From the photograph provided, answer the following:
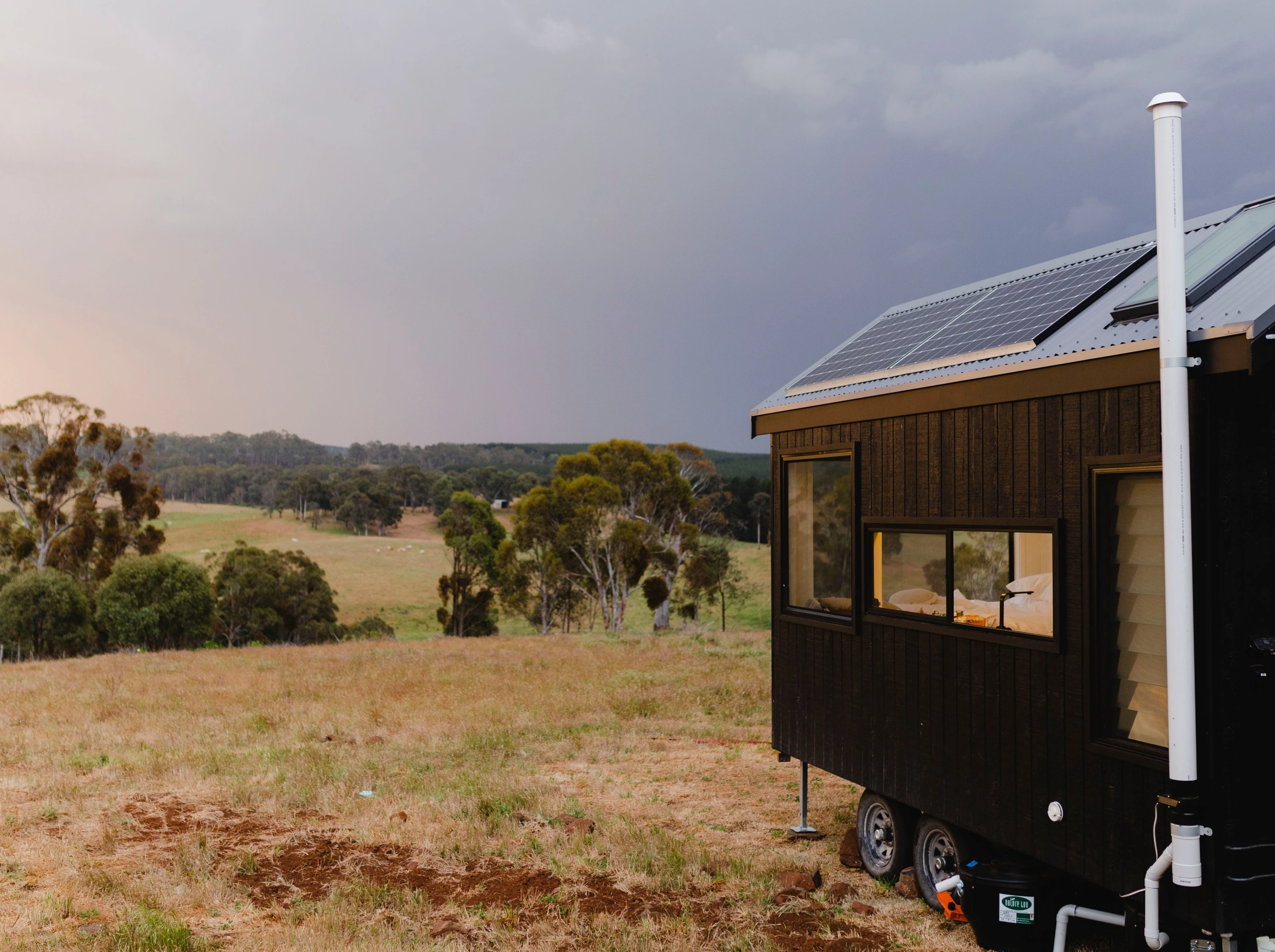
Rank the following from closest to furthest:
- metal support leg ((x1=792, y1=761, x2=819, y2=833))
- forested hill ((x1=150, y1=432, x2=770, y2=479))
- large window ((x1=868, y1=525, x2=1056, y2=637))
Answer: large window ((x1=868, y1=525, x2=1056, y2=637)) → metal support leg ((x1=792, y1=761, x2=819, y2=833)) → forested hill ((x1=150, y1=432, x2=770, y2=479))

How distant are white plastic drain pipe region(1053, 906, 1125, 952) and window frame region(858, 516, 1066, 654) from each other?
4.79ft

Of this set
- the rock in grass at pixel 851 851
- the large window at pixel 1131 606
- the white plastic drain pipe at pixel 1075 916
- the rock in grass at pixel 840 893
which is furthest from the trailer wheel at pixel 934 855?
the large window at pixel 1131 606

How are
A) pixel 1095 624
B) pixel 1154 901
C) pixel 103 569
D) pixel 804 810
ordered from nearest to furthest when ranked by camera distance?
pixel 1154 901 → pixel 1095 624 → pixel 804 810 → pixel 103 569

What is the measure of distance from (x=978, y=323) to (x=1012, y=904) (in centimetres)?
405

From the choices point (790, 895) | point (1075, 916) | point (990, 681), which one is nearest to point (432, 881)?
point (790, 895)

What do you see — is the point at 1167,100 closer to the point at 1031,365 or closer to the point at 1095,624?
the point at 1031,365

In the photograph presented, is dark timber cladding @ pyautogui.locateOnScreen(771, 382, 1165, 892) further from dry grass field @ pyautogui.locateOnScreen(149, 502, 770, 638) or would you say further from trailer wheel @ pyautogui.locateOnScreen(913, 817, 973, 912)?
dry grass field @ pyautogui.locateOnScreen(149, 502, 770, 638)

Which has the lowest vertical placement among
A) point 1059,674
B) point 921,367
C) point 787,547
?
point 1059,674

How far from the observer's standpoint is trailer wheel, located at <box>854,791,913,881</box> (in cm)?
727

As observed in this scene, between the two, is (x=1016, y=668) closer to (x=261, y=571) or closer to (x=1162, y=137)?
(x=1162, y=137)

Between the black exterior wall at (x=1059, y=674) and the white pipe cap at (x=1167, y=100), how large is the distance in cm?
135

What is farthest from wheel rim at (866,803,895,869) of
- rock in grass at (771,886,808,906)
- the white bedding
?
the white bedding

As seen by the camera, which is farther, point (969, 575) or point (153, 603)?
point (153, 603)

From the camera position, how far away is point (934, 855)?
6.91 metres
